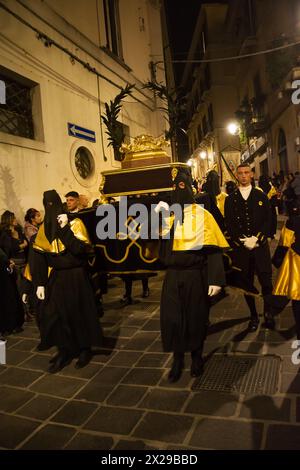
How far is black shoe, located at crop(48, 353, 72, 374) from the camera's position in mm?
4109

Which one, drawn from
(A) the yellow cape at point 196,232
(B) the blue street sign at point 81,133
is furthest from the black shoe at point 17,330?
(B) the blue street sign at point 81,133

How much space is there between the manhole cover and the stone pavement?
0.30ft

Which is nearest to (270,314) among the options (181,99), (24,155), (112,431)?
(112,431)

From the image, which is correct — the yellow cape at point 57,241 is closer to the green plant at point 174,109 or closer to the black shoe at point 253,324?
the black shoe at point 253,324

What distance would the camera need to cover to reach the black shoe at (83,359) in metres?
4.15

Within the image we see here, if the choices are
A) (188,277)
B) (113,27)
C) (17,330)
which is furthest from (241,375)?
(113,27)

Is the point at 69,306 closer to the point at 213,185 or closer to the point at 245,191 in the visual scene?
the point at 245,191

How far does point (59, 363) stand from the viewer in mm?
4164

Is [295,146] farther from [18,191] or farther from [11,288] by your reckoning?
[11,288]

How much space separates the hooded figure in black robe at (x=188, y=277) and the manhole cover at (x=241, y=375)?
0.20 meters

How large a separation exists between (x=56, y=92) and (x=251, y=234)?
7.58 meters
